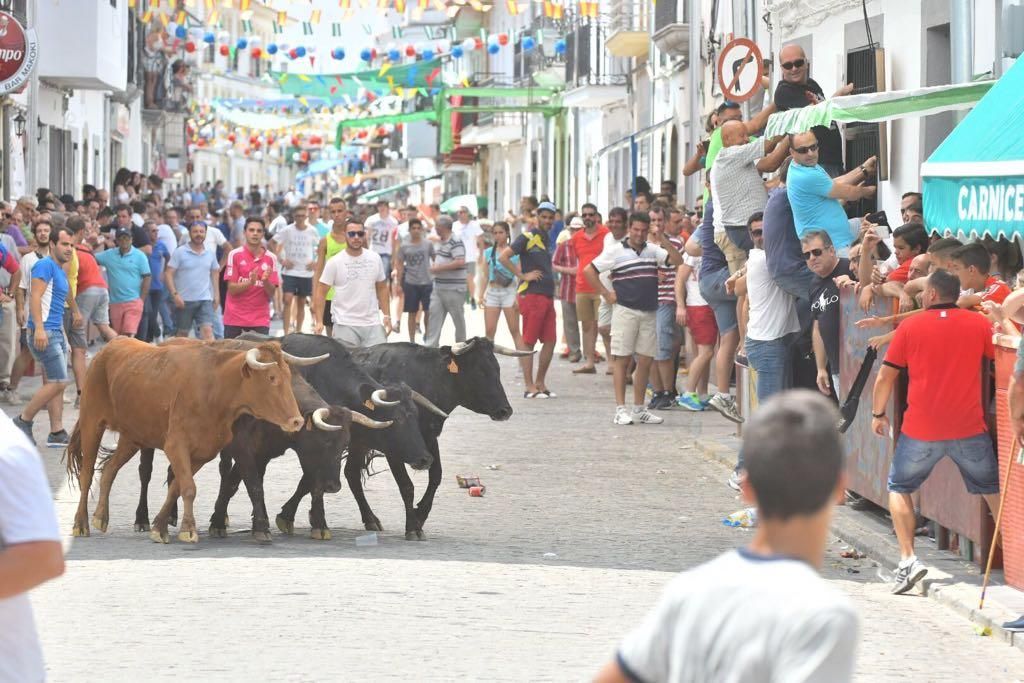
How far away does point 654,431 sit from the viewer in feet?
54.6

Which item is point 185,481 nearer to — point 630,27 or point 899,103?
point 899,103

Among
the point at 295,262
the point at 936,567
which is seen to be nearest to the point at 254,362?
the point at 936,567

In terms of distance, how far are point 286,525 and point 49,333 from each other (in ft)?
16.5

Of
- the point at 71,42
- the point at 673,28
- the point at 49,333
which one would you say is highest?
the point at 71,42

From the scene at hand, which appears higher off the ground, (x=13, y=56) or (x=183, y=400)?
(x=13, y=56)

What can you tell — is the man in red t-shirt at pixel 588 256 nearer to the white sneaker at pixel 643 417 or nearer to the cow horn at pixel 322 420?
the white sneaker at pixel 643 417

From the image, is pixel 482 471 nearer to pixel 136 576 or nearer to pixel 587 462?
pixel 587 462

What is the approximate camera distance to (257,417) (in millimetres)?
10273

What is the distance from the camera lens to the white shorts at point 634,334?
672 inches

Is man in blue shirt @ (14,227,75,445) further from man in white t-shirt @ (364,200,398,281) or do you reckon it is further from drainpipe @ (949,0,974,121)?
man in white t-shirt @ (364,200,398,281)

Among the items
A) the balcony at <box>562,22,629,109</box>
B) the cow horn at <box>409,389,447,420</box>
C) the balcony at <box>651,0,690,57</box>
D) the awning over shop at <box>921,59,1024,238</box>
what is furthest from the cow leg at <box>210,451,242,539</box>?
the balcony at <box>562,22,629,109</box>

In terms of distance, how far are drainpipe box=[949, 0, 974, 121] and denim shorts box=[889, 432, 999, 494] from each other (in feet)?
22.7

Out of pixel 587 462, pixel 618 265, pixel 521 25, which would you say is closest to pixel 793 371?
pixel 587 462

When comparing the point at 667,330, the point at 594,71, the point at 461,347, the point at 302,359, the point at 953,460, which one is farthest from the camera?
the point at 594,71
